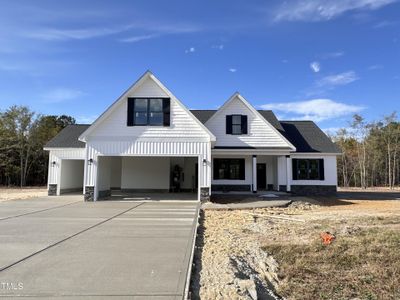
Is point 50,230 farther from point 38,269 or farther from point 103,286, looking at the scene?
point 103,286

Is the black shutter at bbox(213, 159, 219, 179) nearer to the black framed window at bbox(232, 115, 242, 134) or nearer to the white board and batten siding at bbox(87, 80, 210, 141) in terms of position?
the black framed window at bbox(232, 115, 242, 134)

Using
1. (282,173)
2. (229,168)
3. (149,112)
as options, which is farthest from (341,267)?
(229,168)

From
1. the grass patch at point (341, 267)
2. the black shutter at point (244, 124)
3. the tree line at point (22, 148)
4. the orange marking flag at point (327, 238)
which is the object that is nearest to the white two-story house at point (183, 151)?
the black shutter at point (244, 124)

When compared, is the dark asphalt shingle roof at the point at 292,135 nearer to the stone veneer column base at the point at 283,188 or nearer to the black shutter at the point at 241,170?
the stone veneer column base at the point at 283,188

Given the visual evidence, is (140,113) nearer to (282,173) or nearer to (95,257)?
(282,173)

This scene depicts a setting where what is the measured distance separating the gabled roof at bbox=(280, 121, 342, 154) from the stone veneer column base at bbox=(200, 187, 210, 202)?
8572 mm

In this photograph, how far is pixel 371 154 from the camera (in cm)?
4250

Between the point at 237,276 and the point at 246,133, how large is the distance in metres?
16.8

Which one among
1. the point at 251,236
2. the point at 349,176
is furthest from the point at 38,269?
the point at 349,176

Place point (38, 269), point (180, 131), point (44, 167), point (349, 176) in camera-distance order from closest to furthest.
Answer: point (38, 269) < point (180, 131) < point (44, 167) < point (349, 176)

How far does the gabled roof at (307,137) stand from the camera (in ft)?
75.6

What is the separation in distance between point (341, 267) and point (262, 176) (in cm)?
1746

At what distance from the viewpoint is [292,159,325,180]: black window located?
22766mm

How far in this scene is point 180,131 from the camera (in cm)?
1778
